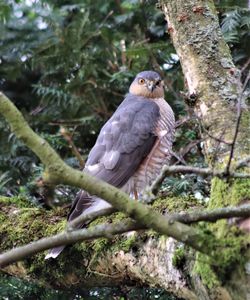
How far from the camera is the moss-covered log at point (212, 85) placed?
2572 mm

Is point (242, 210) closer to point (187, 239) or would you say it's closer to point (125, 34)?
point (187, 239)

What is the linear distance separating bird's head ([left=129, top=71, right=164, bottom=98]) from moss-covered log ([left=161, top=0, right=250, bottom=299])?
3.35ft

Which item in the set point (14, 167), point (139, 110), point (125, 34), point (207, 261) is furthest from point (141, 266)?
point (125, 34)

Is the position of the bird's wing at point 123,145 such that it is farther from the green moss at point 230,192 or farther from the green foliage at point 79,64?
the green moss at point 230,192

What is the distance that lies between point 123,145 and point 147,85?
79 centimetres

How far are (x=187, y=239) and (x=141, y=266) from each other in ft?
3.00

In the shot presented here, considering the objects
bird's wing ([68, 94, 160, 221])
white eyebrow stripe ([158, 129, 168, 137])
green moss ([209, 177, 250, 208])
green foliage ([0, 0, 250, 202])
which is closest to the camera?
green moss ([209, 177, 250, 208])

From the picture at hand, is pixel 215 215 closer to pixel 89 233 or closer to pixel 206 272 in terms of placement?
pixel 206 272

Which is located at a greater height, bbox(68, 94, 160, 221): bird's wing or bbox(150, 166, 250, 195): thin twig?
bbox(68, 94, 160, 221): bird's wing

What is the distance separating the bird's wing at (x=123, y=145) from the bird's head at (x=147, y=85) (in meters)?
0.44

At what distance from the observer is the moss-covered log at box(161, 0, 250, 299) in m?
2.57

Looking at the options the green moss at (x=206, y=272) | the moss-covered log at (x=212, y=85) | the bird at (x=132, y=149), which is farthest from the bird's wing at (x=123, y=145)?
the green moss at (x=206, y=272)

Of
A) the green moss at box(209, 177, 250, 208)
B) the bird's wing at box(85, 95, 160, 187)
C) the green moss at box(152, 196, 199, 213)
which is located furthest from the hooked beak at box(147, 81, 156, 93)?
the green moss at box(209, 177, 250, 208)

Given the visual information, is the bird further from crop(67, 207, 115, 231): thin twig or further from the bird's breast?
crop(67, 207, 115, 231): thin twig
